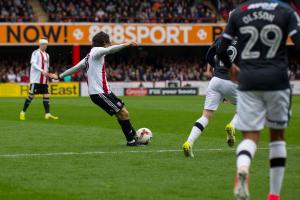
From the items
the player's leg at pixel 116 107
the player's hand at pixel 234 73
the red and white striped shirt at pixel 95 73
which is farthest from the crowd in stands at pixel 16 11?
the player's hand at pixel 234 73

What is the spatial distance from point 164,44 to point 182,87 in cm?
524

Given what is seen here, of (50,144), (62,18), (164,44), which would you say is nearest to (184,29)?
(164,44)

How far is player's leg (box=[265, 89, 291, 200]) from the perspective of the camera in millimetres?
7062

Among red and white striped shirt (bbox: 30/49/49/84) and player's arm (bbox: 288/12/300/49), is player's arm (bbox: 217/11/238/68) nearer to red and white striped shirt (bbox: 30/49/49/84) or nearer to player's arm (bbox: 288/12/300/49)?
player's arm (bbox: 288/12/300/49)

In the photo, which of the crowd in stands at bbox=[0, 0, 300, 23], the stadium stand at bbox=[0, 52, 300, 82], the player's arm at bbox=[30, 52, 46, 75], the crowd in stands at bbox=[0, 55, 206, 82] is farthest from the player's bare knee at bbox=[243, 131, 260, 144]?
the crowd in stands at bbox=[0, 0, 300, 23]

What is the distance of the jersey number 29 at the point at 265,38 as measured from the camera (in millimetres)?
7020

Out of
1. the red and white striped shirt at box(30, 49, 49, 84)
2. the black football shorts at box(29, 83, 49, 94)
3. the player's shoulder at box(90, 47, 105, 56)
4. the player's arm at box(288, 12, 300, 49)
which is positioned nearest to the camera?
the player's arm at box(288, 12, 300, 49)

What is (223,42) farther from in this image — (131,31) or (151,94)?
(131,31)

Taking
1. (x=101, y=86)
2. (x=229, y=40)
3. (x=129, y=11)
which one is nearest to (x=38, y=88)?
(x=101, y=86)

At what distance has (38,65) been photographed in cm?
2188

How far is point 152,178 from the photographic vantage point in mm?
9156

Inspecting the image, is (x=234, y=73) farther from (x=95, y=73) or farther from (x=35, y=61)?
(x=35, y=61)

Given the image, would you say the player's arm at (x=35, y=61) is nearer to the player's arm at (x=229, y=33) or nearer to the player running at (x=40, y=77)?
the player running at (x=40, y=77)

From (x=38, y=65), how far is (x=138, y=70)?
2704cm
